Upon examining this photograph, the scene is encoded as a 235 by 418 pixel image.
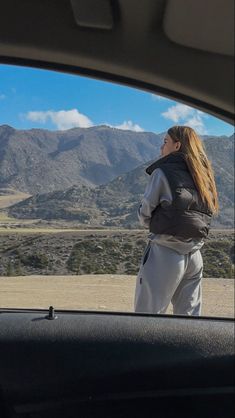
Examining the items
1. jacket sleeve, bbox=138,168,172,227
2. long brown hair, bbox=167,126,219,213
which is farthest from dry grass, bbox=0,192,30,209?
long brown hair, bbox=167,126,219,213

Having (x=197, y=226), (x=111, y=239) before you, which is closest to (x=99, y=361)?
(x=197, y=226)

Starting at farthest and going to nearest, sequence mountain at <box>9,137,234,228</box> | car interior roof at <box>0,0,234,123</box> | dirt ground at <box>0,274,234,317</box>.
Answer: dirt ground at <box>0,274,234,317</box>
mountain at <box>9,137,234,228</box>
car interior roof at <box>0,0,234,123</box>

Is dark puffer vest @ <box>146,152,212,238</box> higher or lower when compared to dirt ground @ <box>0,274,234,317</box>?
higher

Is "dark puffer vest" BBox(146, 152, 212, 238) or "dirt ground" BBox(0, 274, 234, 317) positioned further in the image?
"dirt ground" BBox(0, 274, 234, 317)

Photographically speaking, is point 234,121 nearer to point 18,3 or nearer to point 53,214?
point 18,3

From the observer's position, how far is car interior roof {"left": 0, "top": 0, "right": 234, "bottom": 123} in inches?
67.9

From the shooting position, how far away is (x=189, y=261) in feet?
11.0

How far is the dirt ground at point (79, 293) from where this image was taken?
390cm

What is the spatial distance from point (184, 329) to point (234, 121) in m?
0.98

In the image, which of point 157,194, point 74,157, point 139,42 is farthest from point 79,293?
point 139,42

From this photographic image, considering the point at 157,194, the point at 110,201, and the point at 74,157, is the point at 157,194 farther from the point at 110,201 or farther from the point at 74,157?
the point at 74,157

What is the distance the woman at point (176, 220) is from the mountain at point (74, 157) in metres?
0.18

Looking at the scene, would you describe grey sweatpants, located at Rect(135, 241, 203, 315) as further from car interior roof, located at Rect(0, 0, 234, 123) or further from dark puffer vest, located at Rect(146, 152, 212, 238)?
car interior roof, located at Rect(0, 0, 234, 123)

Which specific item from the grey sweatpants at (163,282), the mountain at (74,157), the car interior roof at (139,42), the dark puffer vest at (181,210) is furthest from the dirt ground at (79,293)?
the car interior roof at (139,42)
